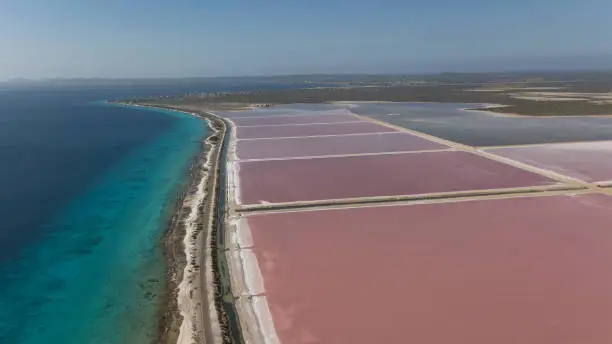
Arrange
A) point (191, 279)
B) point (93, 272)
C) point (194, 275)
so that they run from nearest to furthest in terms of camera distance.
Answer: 1. point (191, 279)
2. point (194, 275)
3. point (93, 272)

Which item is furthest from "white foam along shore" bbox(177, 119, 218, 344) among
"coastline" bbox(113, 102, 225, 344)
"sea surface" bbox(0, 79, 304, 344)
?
"sea surface" bbox(0, 79, 304, 344)

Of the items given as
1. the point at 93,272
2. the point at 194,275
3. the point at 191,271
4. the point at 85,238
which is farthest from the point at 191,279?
the point at 85,238

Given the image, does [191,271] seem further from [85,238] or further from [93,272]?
[85,238]

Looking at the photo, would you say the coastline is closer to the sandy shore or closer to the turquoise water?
the sandy shore

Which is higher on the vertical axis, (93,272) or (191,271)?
(191,271)

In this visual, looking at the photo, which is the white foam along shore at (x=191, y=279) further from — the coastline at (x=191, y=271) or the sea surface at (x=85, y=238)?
the sea surface at (x=85, y=238)

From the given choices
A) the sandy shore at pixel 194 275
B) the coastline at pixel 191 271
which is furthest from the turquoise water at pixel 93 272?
the sandy shore at pixel 194 275
